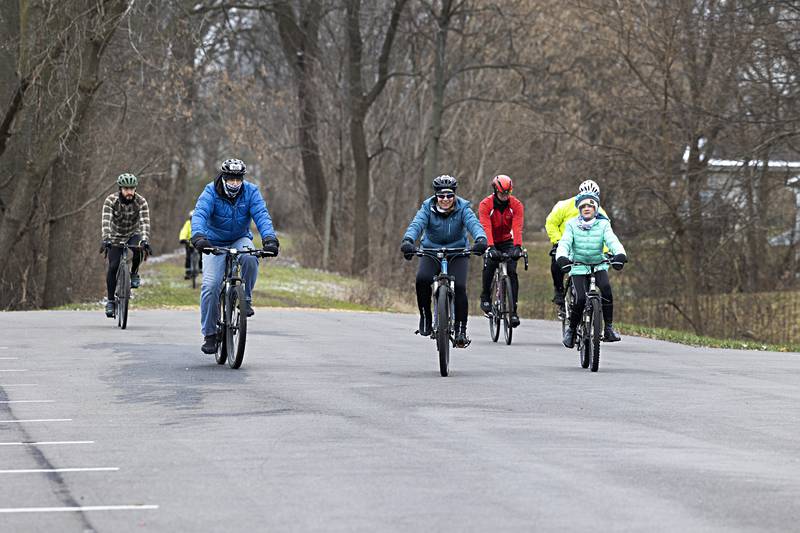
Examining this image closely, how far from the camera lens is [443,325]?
14.0m

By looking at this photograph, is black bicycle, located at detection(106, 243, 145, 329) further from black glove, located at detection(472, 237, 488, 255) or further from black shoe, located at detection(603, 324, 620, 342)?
black shoe, located at detection(603, 324, 620, 342)

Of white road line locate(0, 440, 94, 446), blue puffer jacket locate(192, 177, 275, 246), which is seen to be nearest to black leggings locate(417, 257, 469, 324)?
blue puffer jacket locate(192, 177, 275, 246)

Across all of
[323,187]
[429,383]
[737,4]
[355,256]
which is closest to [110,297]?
[429,383]

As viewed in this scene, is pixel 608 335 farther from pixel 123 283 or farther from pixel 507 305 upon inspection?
pixel 123 283

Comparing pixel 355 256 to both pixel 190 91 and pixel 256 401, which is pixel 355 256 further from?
pixel 256 401

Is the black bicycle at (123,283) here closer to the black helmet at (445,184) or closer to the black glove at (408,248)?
the black helmet at (445,184)

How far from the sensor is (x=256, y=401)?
11.9 meters

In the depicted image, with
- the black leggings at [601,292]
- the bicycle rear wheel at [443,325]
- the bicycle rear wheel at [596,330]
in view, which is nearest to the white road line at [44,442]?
the bicycle rear wheel at [443,325]

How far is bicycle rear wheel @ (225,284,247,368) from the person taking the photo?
542 inches

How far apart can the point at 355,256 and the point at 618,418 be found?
3502cm

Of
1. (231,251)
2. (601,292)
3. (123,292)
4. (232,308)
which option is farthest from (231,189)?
(123,292)

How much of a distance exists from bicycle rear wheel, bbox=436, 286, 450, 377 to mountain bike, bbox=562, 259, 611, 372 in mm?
1701

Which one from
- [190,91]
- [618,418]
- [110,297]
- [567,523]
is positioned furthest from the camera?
[190,91]

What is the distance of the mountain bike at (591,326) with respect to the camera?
49.6ft
